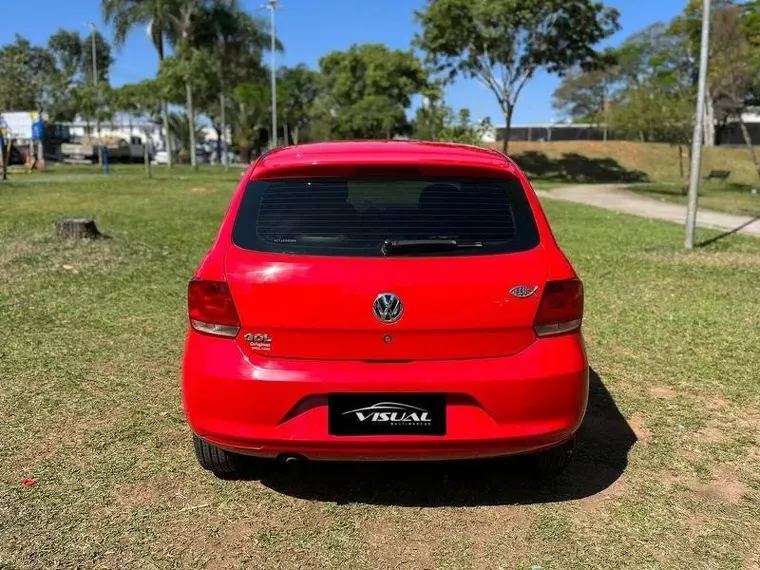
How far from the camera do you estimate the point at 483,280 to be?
9.18 feet

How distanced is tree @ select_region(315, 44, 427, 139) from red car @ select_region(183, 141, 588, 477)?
45.8 m

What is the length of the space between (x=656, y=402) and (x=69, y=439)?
135 inches

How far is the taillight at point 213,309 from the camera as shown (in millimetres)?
2840

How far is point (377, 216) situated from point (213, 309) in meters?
0.77

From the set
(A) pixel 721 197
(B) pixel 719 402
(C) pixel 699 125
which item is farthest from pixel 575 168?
(B) pixel 719 402

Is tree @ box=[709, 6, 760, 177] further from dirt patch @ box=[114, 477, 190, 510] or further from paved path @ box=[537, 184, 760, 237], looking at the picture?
dirt patch @ box=[114, 477, 190, 510]

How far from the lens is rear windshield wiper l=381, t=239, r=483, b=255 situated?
2.85m

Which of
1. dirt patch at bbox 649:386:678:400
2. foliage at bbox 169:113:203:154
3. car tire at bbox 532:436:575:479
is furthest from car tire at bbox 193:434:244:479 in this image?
foliage at bbox 169:113:203:154

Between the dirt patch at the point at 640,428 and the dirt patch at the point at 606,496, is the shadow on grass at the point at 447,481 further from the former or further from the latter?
the dirt patch at the point at 640,428

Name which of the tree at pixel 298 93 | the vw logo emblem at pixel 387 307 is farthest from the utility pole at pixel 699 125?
the tree at pixel 298 93

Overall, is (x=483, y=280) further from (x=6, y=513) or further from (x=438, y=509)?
(x=6, y=513)

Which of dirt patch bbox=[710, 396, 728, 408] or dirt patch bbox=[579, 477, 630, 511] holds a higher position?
dirt patch bbox=[710, 396, 728, 408]

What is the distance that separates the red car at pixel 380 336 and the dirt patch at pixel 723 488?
0.87m

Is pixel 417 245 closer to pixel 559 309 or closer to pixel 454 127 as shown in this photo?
pixel 559 309
